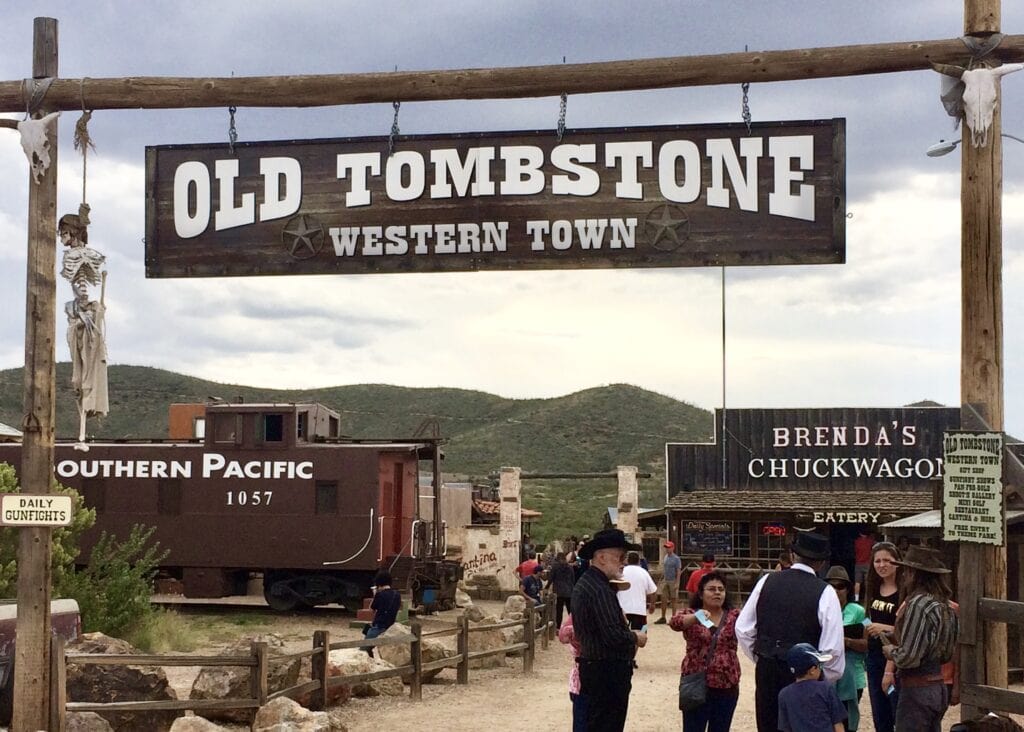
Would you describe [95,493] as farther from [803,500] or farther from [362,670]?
[803,500]

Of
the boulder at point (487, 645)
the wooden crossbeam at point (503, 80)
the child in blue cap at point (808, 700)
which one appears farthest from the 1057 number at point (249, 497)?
the child in blue cap at point (808, 700)

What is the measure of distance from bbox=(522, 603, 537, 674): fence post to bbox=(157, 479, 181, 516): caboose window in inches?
432

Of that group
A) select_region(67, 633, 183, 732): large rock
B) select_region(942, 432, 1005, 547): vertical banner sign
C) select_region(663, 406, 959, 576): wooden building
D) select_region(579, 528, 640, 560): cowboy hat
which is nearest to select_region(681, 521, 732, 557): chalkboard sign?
select_region(663, 406, 959, 576): wooden building

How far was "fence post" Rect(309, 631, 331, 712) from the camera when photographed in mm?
13047

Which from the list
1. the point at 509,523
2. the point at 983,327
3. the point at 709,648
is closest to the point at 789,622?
the point at 709,648

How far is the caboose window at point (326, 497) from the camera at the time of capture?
25641mm

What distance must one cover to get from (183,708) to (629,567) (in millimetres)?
4398

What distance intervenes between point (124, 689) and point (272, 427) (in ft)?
49.3

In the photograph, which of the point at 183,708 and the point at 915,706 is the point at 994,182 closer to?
the point at 915,706

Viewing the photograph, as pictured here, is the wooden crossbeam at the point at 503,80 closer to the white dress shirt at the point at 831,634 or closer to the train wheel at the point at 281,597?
the white dress shirt at the point at 831,634

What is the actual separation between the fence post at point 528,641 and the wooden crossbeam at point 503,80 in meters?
10.1

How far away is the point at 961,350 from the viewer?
8375 millimetres

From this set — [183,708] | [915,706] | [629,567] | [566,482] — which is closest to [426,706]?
[183,708]

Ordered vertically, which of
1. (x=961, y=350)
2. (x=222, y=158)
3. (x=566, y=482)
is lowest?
(x=566, y=482)
